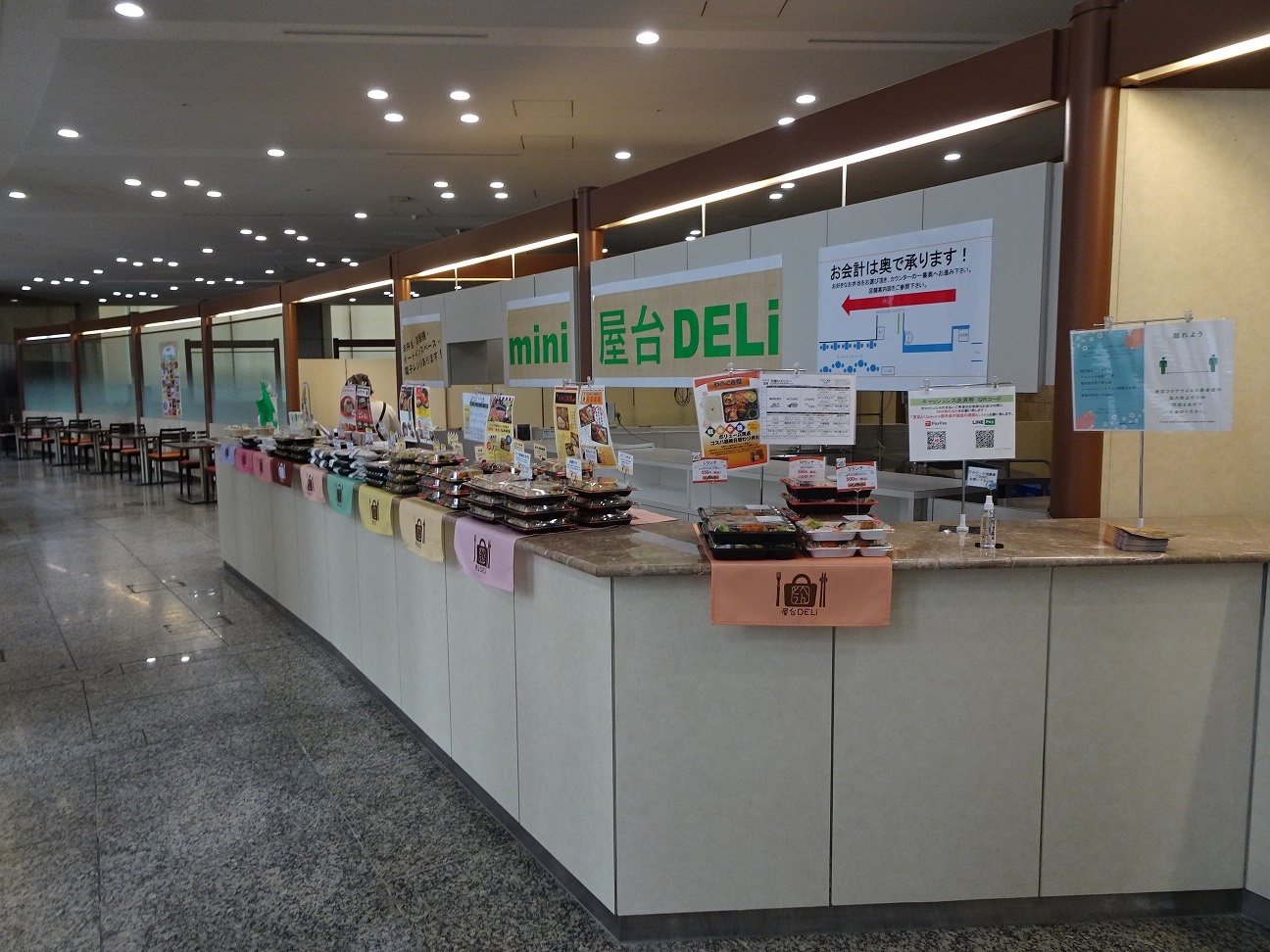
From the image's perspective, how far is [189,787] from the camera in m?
3.35

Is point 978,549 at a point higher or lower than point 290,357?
lower

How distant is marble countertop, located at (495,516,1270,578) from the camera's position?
237 centimetres

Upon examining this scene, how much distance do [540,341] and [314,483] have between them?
2.22m

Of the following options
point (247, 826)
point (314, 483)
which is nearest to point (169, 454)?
point (314, 483)

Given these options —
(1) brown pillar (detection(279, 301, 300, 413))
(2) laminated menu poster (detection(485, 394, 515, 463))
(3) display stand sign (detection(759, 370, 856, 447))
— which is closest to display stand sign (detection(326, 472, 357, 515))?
(2) laminated menu poster (detection(485, 394, 515, 463))

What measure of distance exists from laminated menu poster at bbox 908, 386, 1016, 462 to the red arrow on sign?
1060 millimetres

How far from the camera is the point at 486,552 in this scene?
2979 mm

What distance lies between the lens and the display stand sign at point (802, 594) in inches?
91.2

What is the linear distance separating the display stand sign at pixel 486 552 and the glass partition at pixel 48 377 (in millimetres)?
19915

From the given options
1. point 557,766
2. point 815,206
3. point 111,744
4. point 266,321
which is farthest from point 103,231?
point 557,766

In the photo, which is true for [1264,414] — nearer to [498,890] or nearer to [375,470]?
[498,890]

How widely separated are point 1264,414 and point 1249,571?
1065mm

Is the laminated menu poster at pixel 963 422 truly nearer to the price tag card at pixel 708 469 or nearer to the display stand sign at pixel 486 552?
the price tag card at pixel 708 469

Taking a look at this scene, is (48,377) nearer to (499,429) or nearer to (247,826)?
(499,429)
